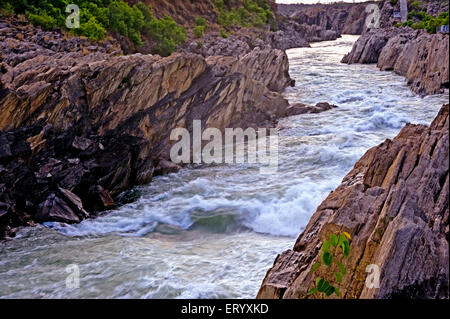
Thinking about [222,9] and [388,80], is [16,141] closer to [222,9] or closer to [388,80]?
[388,80]

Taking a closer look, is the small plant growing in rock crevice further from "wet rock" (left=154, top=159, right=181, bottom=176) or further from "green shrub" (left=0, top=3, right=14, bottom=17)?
"green shrub" (left=0, top=3, right=14, bottom=17)

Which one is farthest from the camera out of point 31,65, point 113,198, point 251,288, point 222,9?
point 222,9

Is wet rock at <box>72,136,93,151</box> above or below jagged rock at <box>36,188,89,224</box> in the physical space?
above

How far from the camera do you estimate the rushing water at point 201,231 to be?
712cm

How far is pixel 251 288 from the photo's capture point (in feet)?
22.1

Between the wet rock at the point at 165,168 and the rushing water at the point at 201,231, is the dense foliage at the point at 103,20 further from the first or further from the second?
the rushing water at the point at 201,231

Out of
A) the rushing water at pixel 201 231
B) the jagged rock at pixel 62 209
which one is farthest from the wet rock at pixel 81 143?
the rushing water at pixel 201 231

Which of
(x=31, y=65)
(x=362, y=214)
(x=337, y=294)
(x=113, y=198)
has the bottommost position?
(x=113, y=198)

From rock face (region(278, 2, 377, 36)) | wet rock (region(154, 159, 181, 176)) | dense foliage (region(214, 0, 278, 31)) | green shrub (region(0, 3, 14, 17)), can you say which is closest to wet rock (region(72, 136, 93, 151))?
wet rock (region(154, 159, 181, 176))

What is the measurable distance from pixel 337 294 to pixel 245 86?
51.7 feet

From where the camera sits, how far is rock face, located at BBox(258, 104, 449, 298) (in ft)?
12.6

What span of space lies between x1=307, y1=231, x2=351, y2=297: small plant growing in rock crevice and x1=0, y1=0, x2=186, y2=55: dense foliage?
21.8 metres

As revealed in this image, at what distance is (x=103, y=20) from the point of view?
2933 cm
